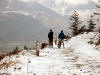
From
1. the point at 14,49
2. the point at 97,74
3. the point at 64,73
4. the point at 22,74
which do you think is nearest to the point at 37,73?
the point at 22,74

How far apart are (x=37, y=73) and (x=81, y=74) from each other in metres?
1.73

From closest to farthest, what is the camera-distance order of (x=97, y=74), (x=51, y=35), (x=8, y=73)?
(x=97, y=74)
(x=8, y=73)
(x=51, y=35)

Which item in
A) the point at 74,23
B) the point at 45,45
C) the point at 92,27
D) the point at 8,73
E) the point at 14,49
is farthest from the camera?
the point at 92,27

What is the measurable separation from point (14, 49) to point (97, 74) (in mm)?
12719

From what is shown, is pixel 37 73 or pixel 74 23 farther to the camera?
pixel 74 23

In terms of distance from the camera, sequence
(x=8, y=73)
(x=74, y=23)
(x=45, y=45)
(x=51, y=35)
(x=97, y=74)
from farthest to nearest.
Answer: (x=74, y=23), (x=45, y=45), (x=51, y=35), (x=8, y=73), (x=97, y=74)

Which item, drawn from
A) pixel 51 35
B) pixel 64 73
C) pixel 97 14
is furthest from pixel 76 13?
pixel 64 73

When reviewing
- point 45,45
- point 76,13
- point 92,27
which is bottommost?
point 45,45

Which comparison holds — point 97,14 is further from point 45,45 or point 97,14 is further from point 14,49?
point 14,49

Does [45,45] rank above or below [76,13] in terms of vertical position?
below

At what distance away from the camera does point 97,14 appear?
2511cm

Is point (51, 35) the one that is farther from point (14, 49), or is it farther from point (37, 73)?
point (37, 73)

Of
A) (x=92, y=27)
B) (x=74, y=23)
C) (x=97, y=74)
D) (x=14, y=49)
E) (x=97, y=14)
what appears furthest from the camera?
(x=92, y=27)

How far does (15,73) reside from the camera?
23.3 ft
